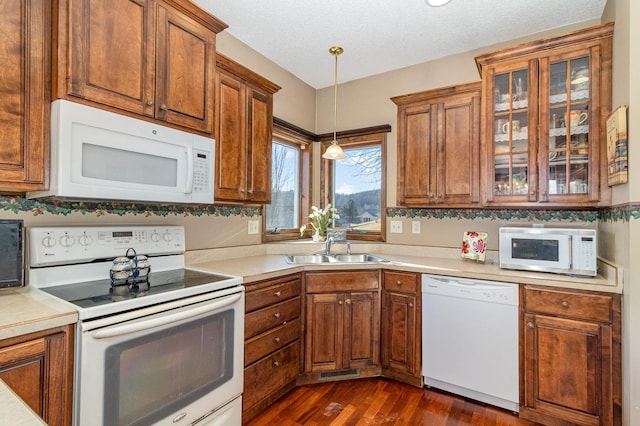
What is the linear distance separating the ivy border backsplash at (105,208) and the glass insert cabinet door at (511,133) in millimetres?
2038

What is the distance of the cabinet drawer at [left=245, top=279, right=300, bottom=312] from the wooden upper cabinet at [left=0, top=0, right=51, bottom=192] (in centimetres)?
114

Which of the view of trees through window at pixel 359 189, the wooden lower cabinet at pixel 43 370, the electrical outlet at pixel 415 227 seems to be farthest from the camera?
the view of trees through window at pixel 359 189

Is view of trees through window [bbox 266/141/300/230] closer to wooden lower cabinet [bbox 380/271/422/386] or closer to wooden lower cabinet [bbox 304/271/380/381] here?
wooden lower cabinet [bbox 304/271/380/381]

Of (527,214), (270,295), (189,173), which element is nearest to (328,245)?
(270,295)

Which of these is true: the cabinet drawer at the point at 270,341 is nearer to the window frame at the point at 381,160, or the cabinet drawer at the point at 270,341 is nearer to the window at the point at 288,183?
the window at the point at 288,183

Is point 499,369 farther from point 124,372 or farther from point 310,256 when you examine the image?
point 124,372

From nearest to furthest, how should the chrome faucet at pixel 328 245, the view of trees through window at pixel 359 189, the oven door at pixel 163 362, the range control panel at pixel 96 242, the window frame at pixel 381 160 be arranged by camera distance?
the oven door at pixel 163 362, the range control panel at pixel 96 242, the chrome faucet at pixel 328 245, the window frame at pixel 381 160, the view of trees through window at pixel 359 189

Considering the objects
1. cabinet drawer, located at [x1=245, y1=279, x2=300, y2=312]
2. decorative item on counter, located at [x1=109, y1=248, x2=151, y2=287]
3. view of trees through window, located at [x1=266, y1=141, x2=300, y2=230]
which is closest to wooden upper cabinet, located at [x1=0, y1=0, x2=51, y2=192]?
decorative item on counter, located at [x1=109, y1=248, x2=151, y2=287]

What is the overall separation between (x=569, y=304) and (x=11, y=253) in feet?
9.40

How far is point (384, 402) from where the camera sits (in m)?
2.18

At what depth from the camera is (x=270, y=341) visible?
205 cm

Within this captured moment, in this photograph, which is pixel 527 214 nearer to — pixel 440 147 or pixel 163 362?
pixel 440 147

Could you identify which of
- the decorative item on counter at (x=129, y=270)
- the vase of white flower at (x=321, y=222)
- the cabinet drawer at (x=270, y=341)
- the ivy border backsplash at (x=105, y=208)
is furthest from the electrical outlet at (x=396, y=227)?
the decorative item on counter at (x=129, y=270)

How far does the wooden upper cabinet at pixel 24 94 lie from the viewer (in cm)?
126
